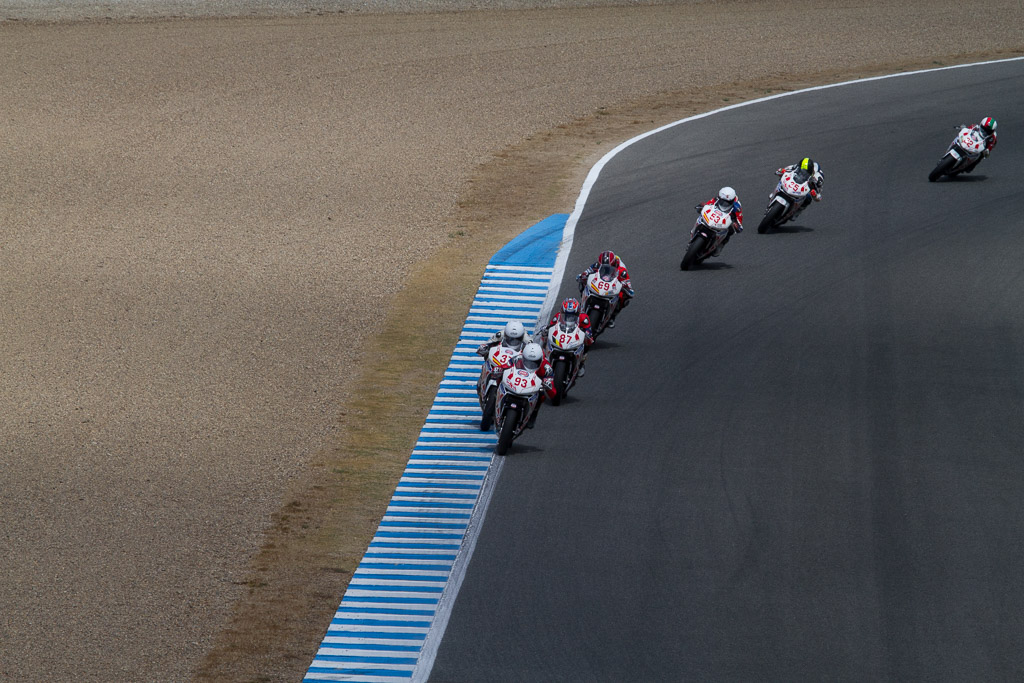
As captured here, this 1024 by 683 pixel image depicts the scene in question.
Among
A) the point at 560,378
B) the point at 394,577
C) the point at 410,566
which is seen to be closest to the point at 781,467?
the point at 560,378

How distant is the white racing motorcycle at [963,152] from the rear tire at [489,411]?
1497 centimetres

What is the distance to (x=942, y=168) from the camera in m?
26.4

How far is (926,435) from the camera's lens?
16344mm

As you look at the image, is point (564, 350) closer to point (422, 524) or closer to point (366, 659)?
point (422, 524)

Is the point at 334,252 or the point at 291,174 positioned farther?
the point at 291,174

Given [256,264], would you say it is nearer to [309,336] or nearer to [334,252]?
[334,252]

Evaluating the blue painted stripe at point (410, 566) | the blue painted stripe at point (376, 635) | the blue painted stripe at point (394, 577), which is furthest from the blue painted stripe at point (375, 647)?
the blue painted stripe at point (410, 566)

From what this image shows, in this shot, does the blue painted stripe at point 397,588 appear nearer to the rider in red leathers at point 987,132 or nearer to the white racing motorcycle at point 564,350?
the white racing motorcycle at point 564,350

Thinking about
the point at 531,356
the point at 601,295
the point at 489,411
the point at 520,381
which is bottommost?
the point at 489,411

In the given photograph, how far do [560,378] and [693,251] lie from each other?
5898mm

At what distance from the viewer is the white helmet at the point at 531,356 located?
1548 cm

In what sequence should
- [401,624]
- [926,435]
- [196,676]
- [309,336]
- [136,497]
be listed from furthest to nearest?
[309,336] < [926,435] < [136,497] < [401,624] < [196,676]

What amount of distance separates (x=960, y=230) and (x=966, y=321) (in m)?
4.74

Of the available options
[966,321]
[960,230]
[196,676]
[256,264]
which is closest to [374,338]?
[256,264]
